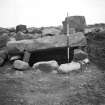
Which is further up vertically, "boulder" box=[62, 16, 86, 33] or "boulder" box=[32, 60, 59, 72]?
"boulder" box=[62, 16, 86, 33]

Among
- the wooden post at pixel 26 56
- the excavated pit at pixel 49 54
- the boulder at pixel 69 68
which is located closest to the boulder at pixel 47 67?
the boulder at pixel 69 68

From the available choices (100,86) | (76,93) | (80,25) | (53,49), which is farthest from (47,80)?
(80,25)

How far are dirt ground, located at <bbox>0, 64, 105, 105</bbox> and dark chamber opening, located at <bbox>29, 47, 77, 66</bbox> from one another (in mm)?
1419

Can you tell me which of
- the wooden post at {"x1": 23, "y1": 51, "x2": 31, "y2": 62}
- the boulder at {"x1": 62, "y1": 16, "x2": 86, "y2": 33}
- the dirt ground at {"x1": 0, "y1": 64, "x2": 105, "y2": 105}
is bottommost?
the dirt ground at {"x1": 0, "y1": 64, "x2": 105, "y2": 105}

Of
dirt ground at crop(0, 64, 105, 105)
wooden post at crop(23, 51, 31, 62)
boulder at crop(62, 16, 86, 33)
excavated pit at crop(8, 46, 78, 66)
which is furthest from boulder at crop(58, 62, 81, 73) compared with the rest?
boulder at crop(62, 16, 86, 33)

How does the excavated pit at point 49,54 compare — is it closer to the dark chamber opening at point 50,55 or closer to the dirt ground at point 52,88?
the dark chamber opening at point 50,55

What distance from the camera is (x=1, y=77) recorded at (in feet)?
17.5

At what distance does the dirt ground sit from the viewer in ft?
12.0

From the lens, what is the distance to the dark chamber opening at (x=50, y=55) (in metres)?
7.05

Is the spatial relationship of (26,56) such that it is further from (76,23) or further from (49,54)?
(76,23)

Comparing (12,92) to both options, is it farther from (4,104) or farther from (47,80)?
(47,80)

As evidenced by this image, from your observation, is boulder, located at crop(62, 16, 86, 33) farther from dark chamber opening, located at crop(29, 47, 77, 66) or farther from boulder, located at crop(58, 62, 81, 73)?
boulder, located at crop(58, 62, 81, 73)

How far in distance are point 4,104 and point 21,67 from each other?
2.64 metres

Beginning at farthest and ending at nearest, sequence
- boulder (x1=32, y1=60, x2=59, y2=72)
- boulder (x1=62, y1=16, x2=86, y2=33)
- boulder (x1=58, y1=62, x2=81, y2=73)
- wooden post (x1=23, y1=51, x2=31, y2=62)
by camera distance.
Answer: boulder (x1=62, y1=16, x2=86, y2=33) → wooden post (x1=23, y1=51, x2=31, y2=62) → boulder (x1=32, y1=60, x2=59, y2=72) → boulder (x1=58, y1=62, x2=81, y2=73)
